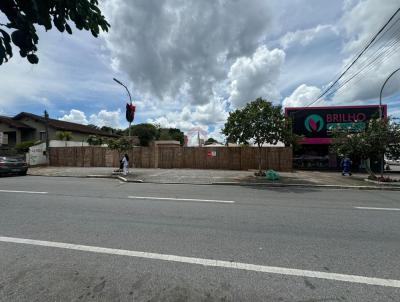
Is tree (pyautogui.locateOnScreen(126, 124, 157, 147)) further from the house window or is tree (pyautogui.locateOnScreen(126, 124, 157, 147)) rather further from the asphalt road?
the asphalt road

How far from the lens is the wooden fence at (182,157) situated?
20688 mm

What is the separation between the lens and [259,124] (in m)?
14.4

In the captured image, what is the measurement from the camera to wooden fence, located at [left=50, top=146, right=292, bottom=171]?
67.9 ft

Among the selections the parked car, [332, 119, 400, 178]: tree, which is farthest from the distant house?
[332, 119, 400, 178]: tree

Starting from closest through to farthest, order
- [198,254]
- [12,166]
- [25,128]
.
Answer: [198,254]
[12,166]
[25,128]

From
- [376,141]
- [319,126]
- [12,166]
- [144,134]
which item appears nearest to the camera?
[376,141]

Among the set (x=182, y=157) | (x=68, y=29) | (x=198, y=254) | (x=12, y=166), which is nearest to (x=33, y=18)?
(x=68, y=29)

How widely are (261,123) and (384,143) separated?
6770 millimetres

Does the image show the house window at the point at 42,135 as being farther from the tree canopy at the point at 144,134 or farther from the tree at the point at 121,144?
the tree canopy at the point at 144,134

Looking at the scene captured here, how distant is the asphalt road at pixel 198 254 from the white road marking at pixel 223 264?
15 millimetres

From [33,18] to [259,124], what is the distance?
43.9 feet

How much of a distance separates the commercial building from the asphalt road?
1662 cm

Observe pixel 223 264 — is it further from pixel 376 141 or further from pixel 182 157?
pixel 182 157

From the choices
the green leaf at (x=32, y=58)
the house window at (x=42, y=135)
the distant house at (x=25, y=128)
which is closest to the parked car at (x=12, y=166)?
the distant house at (x=25, y=128)
